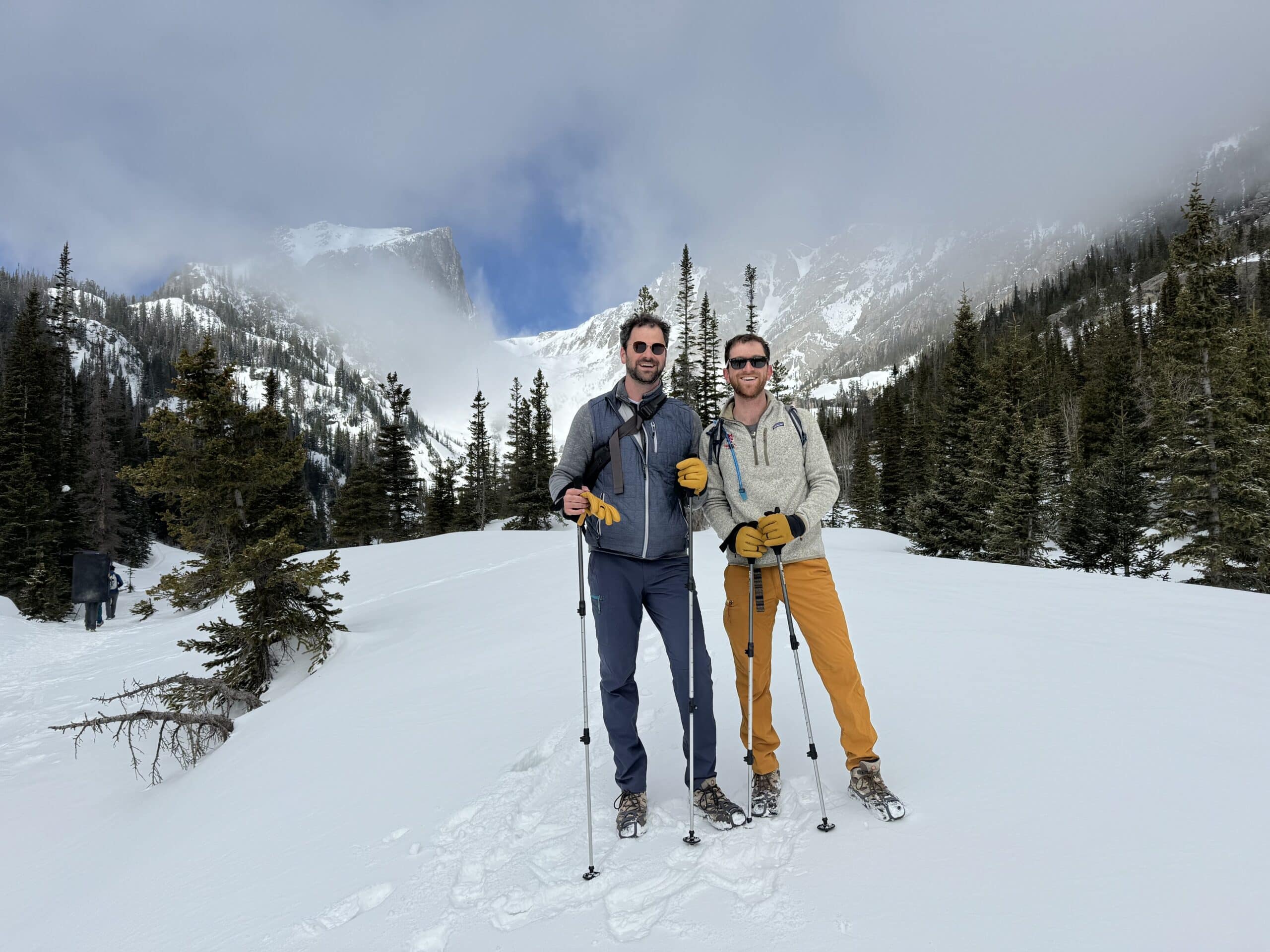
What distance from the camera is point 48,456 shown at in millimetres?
35625

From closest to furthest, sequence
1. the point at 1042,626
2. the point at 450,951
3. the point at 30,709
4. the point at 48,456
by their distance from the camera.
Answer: the point at 450,951, the point at 1042,626, the point at 30,709, the point at 48,456

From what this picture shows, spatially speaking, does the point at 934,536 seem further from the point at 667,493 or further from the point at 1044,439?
the point at 667,493

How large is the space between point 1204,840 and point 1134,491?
26028 millimetres

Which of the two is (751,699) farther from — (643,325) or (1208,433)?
(1208,433)

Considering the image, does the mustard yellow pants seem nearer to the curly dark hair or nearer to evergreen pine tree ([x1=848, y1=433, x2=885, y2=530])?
the curly dark hair

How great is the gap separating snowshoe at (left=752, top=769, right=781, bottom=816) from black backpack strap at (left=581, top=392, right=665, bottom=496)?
1.85 meters

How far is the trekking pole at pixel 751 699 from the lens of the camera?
315 centimetres

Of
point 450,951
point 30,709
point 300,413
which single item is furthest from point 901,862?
point 300,413

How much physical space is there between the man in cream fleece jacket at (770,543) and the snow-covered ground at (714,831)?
13.8 inches

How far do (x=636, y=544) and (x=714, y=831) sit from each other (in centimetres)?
159

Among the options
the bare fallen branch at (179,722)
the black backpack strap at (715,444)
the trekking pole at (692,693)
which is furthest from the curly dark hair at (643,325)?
the bare fallen branch at (179,722)

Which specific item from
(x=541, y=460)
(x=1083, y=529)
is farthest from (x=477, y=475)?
(x=1083, y=529)

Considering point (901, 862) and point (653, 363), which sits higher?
point (653, 363)

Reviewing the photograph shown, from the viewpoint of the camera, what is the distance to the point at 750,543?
3.12 meters
